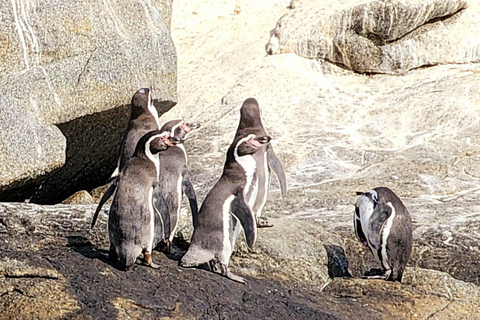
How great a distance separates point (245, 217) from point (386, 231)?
128 cm

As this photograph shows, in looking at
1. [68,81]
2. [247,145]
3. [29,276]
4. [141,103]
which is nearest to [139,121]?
[141,103]

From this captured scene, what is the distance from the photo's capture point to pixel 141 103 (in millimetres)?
8391

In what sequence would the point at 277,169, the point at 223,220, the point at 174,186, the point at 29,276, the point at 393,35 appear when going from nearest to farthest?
the point at 29,276, the point at 223,220, the point at 174,186, the point at 277,169, the point at 393,35

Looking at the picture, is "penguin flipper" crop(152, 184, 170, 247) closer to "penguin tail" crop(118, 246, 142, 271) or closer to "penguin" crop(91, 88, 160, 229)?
"penguin tail" crop(118, 246, 142, 271)

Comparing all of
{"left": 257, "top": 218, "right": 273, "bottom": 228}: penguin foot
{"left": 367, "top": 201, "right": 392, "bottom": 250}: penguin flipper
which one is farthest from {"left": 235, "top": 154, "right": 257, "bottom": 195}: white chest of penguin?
{"left": 367, "top": 201, "right": 392, "bottom": 250}: penguin flipper

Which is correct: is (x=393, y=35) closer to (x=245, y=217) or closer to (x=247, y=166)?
(x=247, y=166)

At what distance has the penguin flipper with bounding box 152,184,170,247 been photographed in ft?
21.2

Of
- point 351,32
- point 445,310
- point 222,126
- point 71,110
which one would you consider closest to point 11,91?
point 71,110

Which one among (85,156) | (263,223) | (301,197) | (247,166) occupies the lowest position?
(301,197)

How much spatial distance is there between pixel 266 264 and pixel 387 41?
6.51m

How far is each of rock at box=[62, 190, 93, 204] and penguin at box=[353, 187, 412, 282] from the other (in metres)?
3.08

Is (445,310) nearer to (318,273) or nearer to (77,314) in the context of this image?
(318,273)

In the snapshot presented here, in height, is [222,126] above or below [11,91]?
below

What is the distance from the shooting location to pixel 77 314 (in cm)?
518
